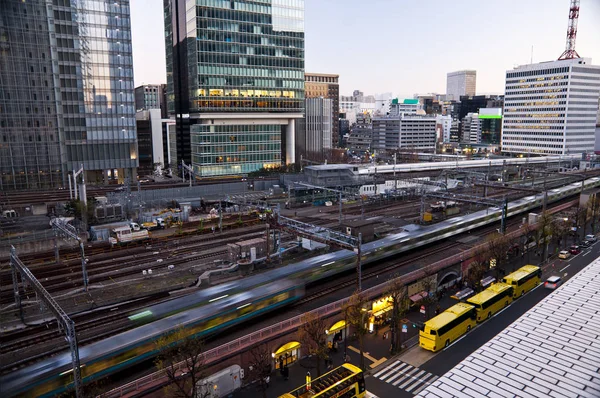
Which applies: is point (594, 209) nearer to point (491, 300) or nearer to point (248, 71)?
point (491, 300)

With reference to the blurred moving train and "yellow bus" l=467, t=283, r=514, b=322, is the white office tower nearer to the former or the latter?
the blurred moving train

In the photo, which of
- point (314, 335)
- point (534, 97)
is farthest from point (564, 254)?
point (534, 97)

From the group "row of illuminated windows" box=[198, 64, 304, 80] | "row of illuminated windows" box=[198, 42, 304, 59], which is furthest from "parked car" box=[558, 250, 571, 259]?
"row of illuminated windows" box=[198, 42, 304, 59]

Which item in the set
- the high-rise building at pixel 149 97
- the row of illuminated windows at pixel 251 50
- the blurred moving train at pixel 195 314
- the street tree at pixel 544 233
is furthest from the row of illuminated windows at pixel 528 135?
the high-rise building at pixel 149 97

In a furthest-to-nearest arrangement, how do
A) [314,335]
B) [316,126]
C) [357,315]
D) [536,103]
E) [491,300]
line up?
[316,126] → [536,103] → [491,300] → [357,315] → [314,335]

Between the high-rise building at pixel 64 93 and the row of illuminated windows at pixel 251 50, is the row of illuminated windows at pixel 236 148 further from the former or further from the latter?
the row of illuminated windows at pixel 251 50

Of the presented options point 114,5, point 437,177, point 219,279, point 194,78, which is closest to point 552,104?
point 437,177
